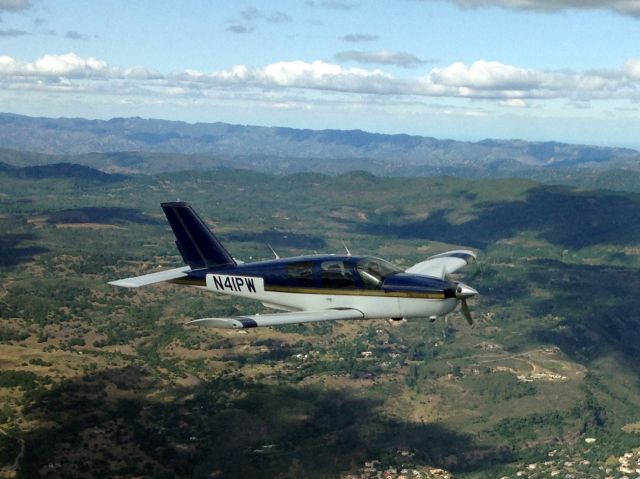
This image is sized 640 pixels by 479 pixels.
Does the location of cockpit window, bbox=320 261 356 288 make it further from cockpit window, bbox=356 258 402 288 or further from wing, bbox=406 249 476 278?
wing, bbox=406 249 476 278

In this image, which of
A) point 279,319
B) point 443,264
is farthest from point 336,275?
point 443,264

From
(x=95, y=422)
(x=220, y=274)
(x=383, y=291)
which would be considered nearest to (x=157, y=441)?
(x=95, y=422)

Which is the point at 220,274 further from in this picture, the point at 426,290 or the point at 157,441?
the point at 157,441

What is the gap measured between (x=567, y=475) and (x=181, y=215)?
17276 centimetres

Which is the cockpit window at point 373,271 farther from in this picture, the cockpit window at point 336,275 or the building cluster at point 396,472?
the building cluster at point 396,472

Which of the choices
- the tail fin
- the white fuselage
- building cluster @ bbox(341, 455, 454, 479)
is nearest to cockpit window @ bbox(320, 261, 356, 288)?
the white fuselage

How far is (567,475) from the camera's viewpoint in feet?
632

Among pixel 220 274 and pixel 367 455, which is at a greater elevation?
pixel 220 274

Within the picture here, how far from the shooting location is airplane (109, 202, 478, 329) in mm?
51031

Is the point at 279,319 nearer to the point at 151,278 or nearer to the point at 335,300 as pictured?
the point at 335,300

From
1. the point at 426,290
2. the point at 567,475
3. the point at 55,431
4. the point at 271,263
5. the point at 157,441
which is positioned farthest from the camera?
the point at 567,475

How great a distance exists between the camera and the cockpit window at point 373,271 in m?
53.1

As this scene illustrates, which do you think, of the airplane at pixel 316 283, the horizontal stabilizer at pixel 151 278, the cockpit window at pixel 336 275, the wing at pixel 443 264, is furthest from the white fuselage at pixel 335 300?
the wing at pixel 443 264

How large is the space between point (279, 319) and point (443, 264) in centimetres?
1795
